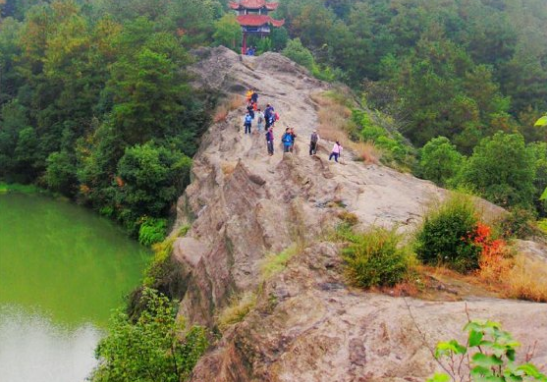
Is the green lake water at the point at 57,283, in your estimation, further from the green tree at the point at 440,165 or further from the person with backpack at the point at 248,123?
the green tree at the point at 440,165

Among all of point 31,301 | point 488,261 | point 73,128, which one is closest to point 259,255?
point 488,261

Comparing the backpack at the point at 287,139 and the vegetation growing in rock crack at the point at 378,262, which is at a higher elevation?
the vegetation growing in rock crack at the point at 378,262

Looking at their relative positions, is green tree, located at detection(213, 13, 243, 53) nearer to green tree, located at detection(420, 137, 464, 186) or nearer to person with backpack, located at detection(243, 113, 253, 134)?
person with backpack, located at detection(243, 113, 253, 134)

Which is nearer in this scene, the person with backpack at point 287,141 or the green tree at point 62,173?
the person with backpack at point 287,141

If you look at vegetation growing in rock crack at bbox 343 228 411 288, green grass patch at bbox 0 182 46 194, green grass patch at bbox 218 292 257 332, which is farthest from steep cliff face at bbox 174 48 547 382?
green grass patch at bbox 0 182 46 194

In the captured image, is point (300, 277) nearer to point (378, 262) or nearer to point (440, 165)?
point (378, 262)

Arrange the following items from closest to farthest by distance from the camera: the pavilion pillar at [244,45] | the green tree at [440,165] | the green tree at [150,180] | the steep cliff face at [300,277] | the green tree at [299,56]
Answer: the steep cliff face at [300,277], the green tree at [440,165], the green tree at [150,180], the green tree at [299,56], the pavilion pillar at [244,45]

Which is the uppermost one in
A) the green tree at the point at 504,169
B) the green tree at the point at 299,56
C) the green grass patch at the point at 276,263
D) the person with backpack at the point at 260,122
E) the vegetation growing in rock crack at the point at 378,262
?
the vegetation growing in rock crack at the point at 378,262

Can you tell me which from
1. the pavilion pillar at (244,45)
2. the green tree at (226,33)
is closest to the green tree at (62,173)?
the green tree at (226,33)
